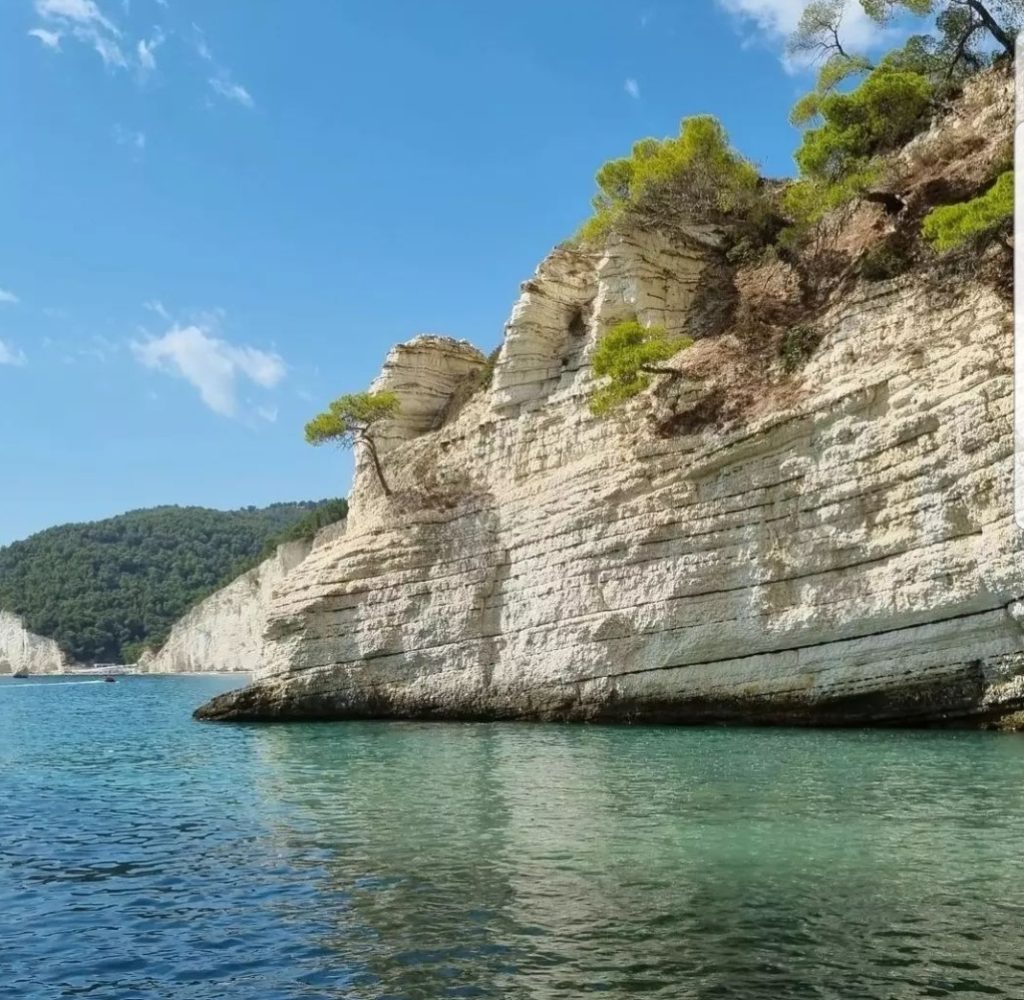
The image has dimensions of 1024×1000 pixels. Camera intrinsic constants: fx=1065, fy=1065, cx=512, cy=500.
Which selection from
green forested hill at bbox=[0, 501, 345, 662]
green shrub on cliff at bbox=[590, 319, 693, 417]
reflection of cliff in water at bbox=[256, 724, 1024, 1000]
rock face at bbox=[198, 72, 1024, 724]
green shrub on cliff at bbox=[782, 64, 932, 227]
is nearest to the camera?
reflection of cliff in water at bbox=[256, 724, 1024, 1000]

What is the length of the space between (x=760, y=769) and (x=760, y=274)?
50.7ft

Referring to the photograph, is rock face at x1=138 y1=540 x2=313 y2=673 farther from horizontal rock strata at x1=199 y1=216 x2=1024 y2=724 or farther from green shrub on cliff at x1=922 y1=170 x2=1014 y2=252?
green shrub on cliff at x1=922 y1=170 x2=1014 y2=252

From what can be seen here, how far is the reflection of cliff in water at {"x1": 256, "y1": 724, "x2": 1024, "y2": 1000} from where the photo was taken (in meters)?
5.93

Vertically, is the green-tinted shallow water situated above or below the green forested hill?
below

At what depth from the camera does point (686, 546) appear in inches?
822

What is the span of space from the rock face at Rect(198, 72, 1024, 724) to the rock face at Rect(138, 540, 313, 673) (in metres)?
53.1

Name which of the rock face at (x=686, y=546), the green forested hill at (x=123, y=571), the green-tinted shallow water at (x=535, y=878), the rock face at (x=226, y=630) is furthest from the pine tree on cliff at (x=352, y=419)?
the green forested hill at (x=123, y=571)

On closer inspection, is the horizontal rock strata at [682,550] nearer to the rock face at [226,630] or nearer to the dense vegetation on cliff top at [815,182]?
the dense vegetation on cliff top at [815,182]

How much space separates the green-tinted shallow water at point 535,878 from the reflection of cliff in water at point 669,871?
0.03m

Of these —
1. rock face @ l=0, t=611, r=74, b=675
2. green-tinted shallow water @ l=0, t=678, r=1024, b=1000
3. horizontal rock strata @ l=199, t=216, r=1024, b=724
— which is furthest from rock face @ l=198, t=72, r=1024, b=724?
rock face @ l=0, t=611, r=74, b=675

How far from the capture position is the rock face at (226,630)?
280ft

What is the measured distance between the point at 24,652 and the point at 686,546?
383 feet

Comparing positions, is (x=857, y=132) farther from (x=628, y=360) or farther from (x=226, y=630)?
(x=226, y=630)

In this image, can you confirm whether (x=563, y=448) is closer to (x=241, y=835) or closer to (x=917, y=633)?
(x=917, y=633)
